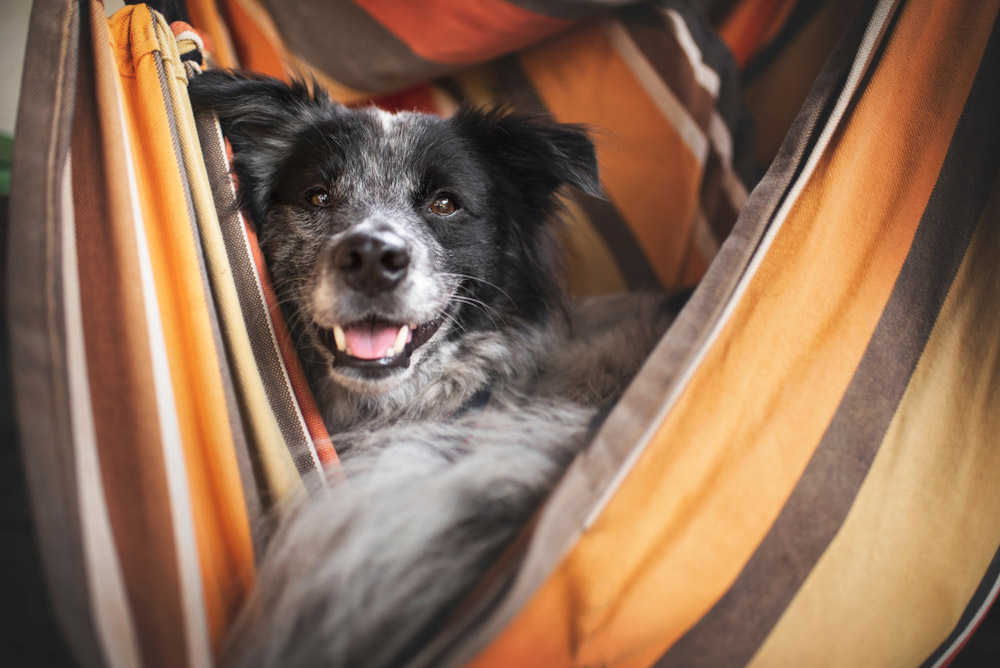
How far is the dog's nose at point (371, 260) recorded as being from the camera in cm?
118

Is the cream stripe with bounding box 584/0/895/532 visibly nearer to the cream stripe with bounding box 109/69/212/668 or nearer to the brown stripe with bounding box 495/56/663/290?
the cream stripe with bounding box 109/69/212/668

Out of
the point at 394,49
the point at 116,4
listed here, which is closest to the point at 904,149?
the point at 394,49

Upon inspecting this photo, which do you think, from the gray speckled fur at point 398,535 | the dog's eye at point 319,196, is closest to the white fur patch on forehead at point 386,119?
the dog's eye at point 319,196

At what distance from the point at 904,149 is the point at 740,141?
0.86 metres

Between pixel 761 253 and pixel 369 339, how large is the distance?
3.00 ft

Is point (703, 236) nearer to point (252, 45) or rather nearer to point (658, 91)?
point (658, 91)

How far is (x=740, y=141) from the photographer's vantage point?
1803 mm

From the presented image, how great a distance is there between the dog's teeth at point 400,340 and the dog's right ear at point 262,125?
22.5 inches

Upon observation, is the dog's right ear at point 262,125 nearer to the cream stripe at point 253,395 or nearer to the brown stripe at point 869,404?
the cream stripe at point 253,395

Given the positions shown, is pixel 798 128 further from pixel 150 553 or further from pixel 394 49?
pixel 150 553

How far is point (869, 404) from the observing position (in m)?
0.91

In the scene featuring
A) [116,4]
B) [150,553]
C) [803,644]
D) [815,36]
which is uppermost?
[116,4]

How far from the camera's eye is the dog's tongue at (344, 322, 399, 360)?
4.28ft

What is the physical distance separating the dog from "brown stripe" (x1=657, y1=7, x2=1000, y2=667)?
350 millimetres
